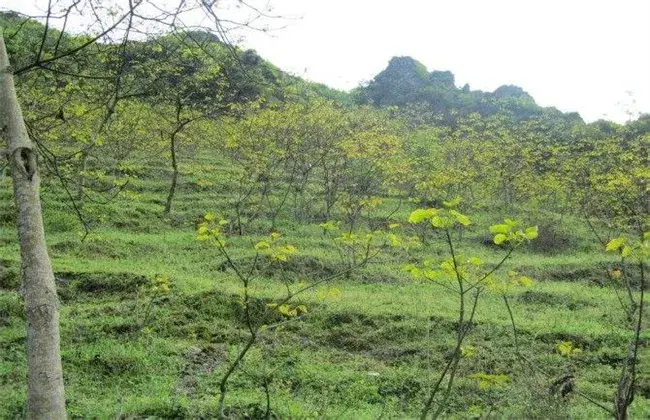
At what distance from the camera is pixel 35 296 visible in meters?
2.64

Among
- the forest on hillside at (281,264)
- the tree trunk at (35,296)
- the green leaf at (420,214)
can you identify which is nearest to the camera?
the tree trunk at (35,296)

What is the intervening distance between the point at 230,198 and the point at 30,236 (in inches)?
746

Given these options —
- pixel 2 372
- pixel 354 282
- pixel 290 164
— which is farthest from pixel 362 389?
pixel 290 164

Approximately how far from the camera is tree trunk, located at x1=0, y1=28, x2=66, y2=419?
2584mm

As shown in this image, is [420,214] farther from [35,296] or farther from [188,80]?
[188,80]

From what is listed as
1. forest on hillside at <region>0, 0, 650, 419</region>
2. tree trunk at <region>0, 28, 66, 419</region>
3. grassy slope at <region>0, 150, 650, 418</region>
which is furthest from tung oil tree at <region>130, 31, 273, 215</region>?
grassy slope at <region>0, 150, 650, 418</region>

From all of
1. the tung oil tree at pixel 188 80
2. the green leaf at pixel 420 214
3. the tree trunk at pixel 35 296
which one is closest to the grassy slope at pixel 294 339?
the green leaf at pixel 420 214

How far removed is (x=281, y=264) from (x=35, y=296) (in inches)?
165

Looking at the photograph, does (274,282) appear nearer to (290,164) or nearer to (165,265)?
(165,265)

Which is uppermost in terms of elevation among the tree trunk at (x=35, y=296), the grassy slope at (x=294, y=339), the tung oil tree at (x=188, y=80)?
the tung oil tree at (x=188, y=80)

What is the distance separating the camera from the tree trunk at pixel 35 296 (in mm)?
2584

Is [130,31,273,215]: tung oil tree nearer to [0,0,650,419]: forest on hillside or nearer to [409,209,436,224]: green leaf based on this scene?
[0,0,650,419]: forest on hillside

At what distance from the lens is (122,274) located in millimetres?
12141

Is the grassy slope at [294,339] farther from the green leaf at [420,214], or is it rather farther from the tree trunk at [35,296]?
the tree trunk at [35,296]
